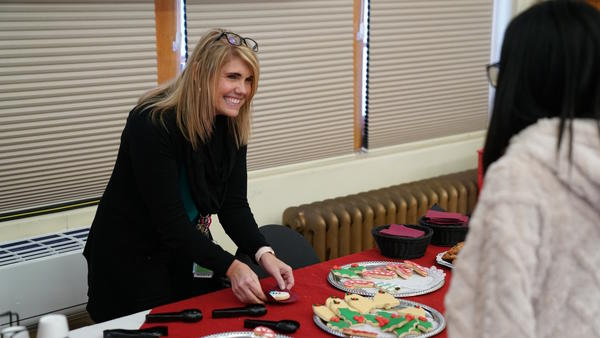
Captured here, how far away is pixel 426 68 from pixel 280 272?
7.92 feet

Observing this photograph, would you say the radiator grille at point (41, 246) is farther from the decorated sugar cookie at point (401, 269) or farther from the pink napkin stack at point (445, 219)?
the pink napkin stack at point (445, 219)

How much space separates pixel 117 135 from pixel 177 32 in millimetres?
571

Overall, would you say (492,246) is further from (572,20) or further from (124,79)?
(124,79)

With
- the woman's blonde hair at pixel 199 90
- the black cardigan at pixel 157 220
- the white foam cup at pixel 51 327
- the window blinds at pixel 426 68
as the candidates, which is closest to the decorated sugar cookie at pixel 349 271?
the black cardigan at pixel 157 220

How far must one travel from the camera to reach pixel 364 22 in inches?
150

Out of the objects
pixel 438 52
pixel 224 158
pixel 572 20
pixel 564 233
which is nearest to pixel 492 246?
pixel 564 233

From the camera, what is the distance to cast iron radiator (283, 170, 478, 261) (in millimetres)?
3494

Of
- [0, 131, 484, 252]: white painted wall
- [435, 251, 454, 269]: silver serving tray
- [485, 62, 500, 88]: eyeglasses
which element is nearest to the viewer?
[485, 62, 500, 88]: eyeglasses

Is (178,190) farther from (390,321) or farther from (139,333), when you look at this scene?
(390,321)

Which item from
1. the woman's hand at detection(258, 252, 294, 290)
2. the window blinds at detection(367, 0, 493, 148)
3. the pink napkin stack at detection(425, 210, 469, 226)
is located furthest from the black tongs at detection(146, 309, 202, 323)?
the window blinds at detection(367, 0, 493, 148)

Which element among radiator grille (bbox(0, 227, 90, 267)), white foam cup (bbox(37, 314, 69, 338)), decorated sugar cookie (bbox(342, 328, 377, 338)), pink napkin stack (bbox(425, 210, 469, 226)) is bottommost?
radiator grille (bbox(0, 227, 90, 267))

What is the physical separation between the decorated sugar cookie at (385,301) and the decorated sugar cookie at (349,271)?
0.23 m

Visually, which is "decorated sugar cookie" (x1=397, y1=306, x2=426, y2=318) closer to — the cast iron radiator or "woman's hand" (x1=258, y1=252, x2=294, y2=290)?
"woman's hand" (x1=258, y1=252, x2=294, y2=290)

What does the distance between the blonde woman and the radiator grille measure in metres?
0.48
